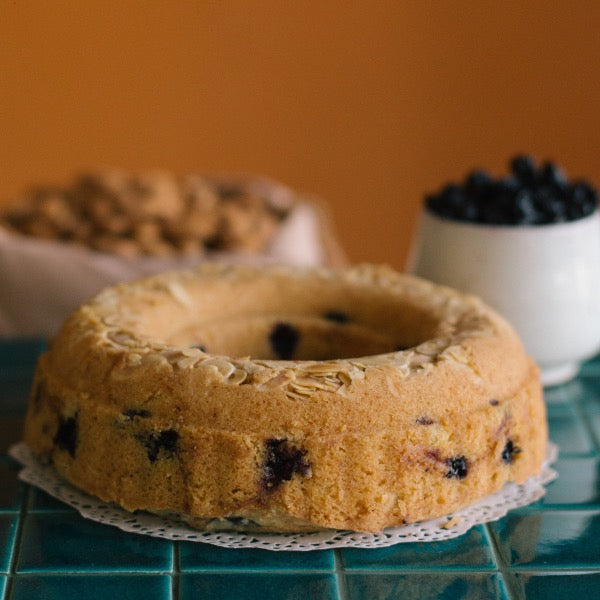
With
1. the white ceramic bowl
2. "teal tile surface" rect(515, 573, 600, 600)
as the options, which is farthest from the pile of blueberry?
"teal tile surface" rect(515, 573, 600, 600)

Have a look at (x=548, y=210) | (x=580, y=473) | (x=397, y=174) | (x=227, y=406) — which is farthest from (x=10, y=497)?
(x=397, y=174)

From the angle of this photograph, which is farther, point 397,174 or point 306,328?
point 397,174

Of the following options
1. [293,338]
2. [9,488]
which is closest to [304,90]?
[293,338]

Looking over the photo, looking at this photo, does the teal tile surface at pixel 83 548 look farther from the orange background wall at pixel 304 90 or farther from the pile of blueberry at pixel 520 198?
the orange background wall at pixel 304 90

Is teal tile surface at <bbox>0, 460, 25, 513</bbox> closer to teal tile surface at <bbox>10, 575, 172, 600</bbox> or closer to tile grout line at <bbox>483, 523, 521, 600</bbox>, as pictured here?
teal tile surface at <bbox>10, 575, 172, 600</bbox>

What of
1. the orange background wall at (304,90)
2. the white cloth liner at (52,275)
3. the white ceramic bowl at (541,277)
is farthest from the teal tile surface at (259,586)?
the orange background wall at (304,90)

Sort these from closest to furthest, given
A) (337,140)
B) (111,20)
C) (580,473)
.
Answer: (580,473), (111,20), (337,140)

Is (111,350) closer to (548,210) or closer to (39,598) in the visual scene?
(39,598)
